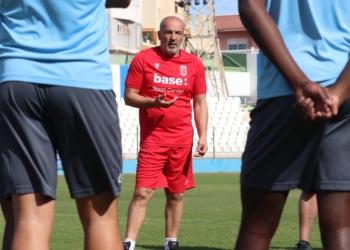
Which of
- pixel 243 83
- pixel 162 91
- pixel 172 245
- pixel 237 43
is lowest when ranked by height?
pixel 172 245

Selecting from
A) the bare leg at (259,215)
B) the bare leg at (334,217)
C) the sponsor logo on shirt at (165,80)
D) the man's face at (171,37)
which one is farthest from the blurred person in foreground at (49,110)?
the man's face at (171,37)

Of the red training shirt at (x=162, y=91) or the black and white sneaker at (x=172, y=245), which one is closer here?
the black and white sneaker at (x=172, y=245)

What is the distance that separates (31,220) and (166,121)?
4.71 m

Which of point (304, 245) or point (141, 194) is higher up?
point (141, 194)

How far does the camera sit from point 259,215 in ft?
13.4

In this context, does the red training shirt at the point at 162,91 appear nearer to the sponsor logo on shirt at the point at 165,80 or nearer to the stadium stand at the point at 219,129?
the sponsor logo on shirt at the point at 165,80

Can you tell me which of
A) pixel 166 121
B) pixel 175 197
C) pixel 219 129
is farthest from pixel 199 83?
pixel 219 129

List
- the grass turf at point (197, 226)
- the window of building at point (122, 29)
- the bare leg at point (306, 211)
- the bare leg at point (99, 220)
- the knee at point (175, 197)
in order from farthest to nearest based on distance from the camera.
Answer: the window of building at point (122, 29) → the grass turf at point (197, 226) → the knee at point (175, 197) → the bare leg at point (306, 211) → the bare leg at point (99, 220)

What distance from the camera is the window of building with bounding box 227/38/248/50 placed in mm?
86000

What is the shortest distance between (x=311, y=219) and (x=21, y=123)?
4.30 meters

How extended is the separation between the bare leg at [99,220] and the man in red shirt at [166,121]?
398 cm

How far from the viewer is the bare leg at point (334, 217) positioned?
3.97 metres

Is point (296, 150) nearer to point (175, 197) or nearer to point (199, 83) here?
point (175, 197)

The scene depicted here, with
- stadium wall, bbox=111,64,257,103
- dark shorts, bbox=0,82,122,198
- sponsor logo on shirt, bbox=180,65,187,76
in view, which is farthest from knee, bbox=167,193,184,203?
stadium wall, bbox=111,64,257,103
